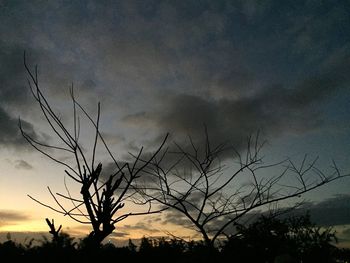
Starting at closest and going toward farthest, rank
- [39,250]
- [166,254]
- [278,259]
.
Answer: [278,259] < [39,250] < [166,254]

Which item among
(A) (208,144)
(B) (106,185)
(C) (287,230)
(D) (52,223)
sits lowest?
(D) (52,223)

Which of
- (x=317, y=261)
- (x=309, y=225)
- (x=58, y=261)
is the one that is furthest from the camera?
(x=309, y=225)

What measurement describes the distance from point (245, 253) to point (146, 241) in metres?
17.0

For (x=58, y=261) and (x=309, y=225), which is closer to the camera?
(x=58, y=261)

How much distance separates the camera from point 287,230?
36.1 metres

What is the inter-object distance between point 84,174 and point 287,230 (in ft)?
122

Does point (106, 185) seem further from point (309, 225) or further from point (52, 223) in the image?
point (309, 225)

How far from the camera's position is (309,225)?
127 ft

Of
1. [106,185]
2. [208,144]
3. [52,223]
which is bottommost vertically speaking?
[52,223]

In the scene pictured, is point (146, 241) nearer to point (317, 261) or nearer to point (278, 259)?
point (317, 261)

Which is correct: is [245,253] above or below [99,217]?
above

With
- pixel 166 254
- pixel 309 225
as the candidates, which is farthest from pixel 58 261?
pixel 309 225

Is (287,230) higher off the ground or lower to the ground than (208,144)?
higher

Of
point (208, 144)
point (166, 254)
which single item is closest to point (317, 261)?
point (166, 254)
